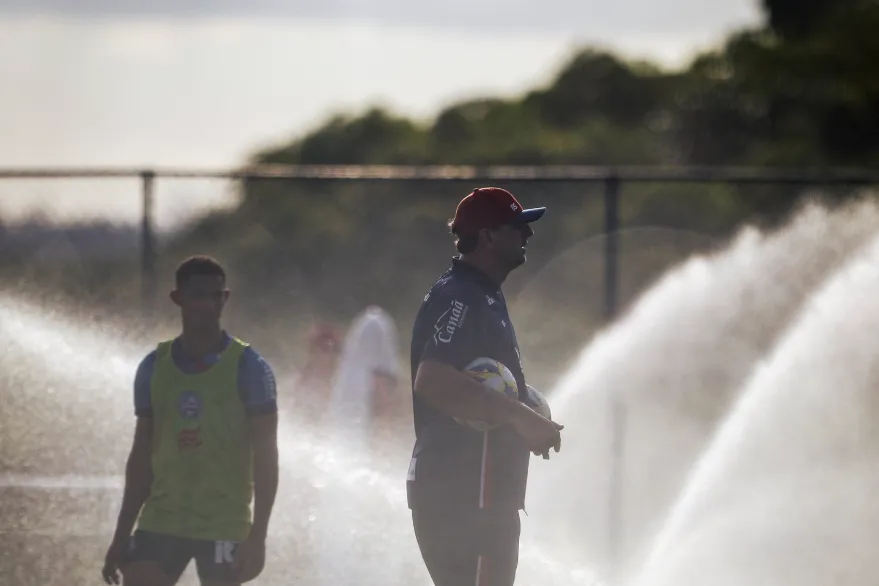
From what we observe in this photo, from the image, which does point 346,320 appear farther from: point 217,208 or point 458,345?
point 458,345

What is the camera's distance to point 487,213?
16.8 ft

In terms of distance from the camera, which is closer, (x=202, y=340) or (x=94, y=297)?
(x=202, y=340)

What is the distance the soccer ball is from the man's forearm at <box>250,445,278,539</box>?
88 cm

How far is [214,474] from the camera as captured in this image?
5.50m

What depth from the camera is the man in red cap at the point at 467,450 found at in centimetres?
493

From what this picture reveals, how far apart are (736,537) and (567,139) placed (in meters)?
46.8

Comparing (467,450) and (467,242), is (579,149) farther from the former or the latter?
(467,450)

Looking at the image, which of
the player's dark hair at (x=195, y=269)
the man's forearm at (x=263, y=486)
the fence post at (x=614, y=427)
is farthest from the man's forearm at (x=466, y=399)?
the fence post at (x=614, y=427)

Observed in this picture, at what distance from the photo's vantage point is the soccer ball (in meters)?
4.85

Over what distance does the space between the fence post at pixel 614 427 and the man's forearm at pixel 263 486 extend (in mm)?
4071

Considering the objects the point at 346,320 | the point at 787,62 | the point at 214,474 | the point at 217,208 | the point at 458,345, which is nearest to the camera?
the point at 458,345

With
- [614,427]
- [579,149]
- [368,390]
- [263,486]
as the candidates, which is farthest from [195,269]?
[579,149]

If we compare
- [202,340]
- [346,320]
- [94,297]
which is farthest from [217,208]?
[202,340]

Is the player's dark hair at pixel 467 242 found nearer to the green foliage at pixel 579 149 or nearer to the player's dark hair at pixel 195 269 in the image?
the player's dark hair at pixel 195 269
